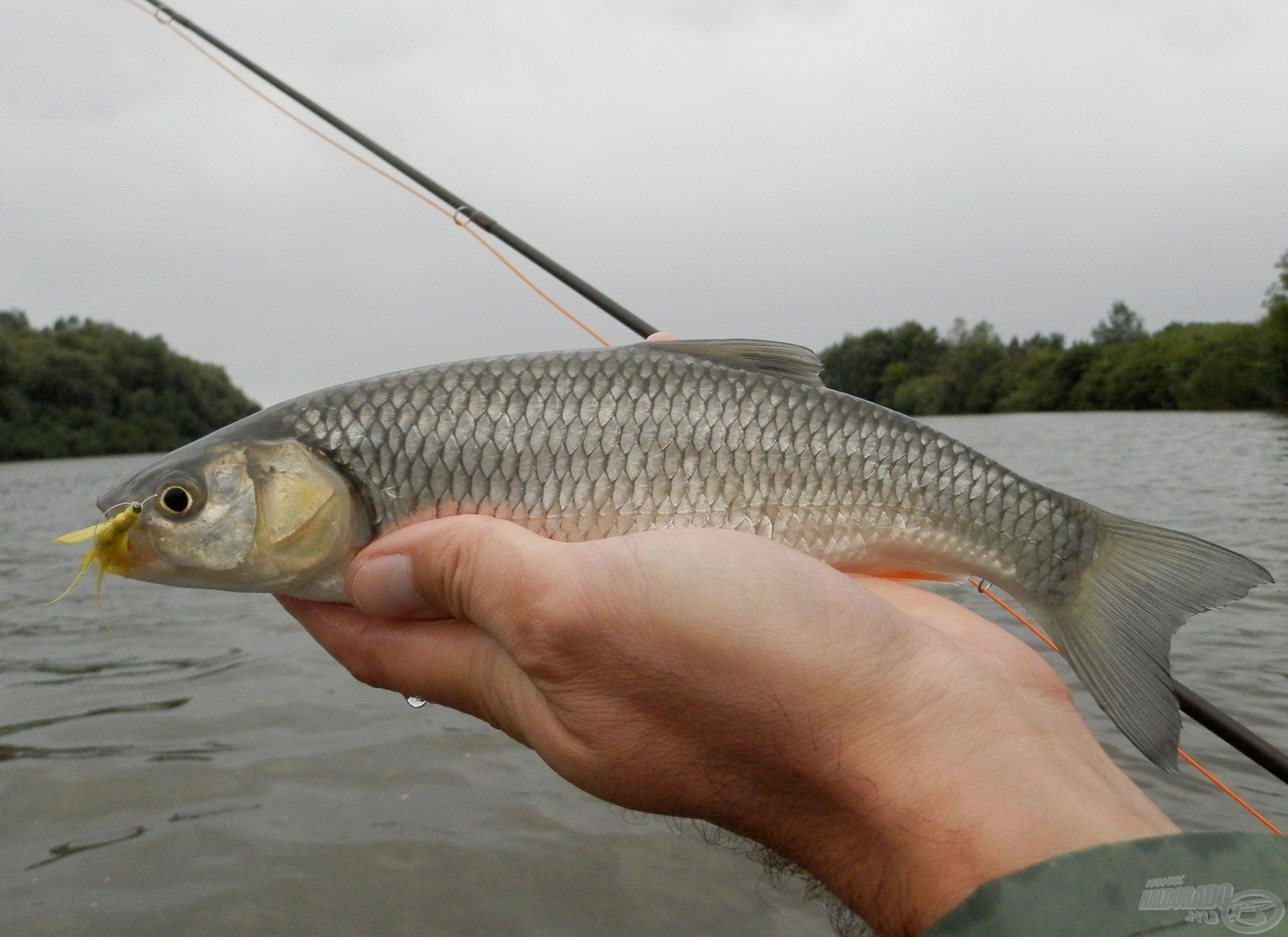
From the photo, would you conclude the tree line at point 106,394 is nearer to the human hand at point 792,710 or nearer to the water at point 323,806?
the water at point 323,806

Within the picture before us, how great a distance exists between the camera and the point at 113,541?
273 cm

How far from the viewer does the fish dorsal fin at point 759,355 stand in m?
3.04

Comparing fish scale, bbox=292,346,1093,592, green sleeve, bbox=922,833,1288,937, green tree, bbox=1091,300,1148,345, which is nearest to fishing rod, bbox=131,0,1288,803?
fish scale, bbox=292,346,1093,592

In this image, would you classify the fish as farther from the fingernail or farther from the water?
the water

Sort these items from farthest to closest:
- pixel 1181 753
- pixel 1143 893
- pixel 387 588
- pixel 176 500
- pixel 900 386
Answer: pixel 900 386 < pixel 1181 753 < pixel 176 500 < pixel 387 588 < pixel 1143 893

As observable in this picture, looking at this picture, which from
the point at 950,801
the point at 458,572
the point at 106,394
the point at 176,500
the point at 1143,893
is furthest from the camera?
the point at 106,394

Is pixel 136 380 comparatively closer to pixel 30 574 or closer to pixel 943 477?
pixel 30 574

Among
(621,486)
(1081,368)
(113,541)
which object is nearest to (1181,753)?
(621,486)

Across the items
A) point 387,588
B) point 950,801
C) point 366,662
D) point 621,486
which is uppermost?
point 621,486

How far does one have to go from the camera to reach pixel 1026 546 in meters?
2.91

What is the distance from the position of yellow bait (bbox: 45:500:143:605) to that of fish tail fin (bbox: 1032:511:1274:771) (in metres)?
2.78

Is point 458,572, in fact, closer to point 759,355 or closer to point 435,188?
point 759,355

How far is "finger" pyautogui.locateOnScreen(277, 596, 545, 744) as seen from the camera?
2609 millimetres

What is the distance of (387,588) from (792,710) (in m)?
1.26
